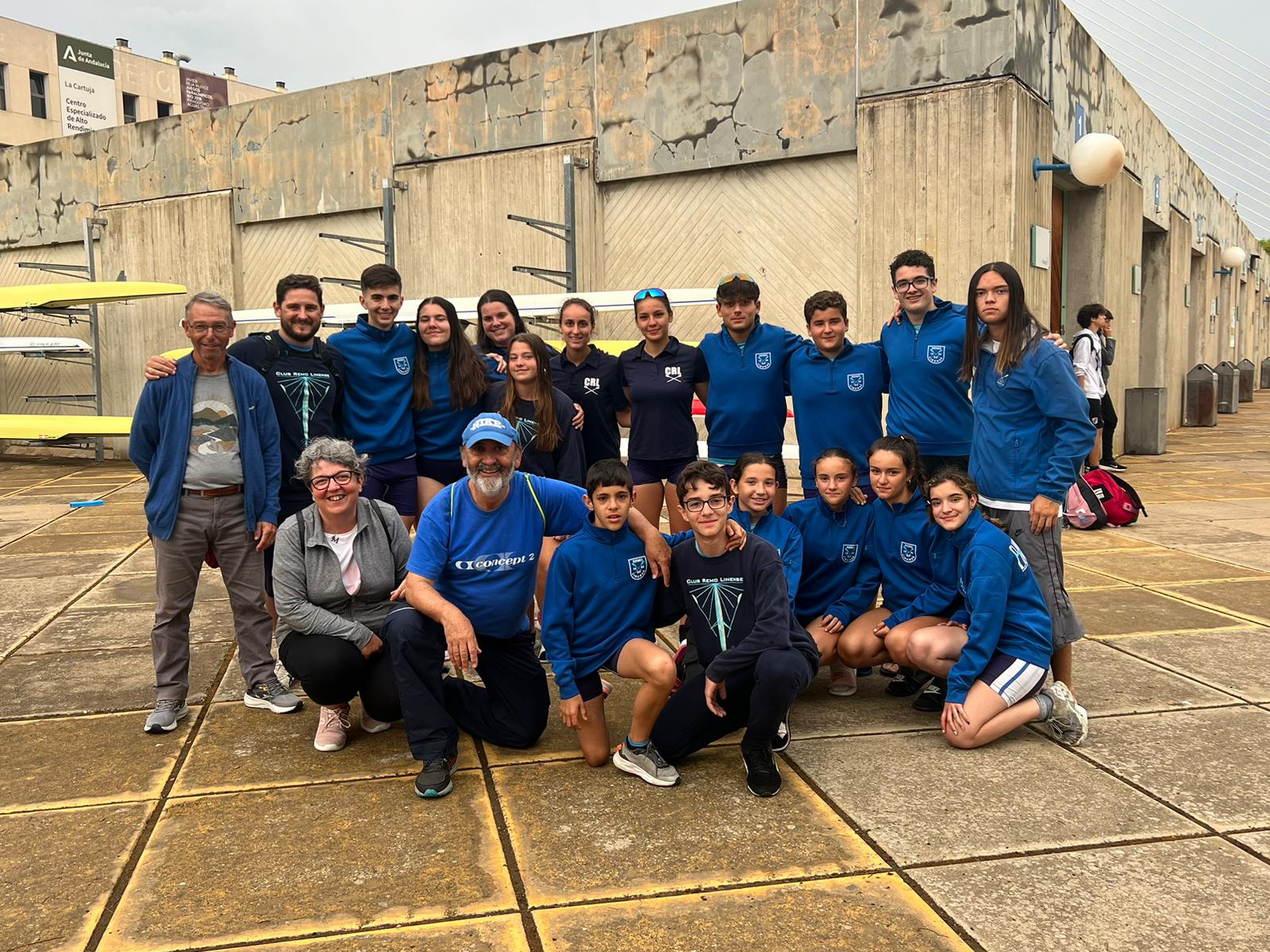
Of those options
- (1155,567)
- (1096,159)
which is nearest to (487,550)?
(1155,567)

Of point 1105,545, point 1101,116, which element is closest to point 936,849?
point 1105,545

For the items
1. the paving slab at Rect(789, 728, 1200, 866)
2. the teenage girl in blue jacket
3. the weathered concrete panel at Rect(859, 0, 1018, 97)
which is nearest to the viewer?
the paving slab at Rect(789, 728, 1200, 866)

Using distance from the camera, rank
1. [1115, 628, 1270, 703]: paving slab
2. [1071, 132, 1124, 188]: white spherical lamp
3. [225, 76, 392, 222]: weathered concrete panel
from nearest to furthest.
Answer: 1. [1115, 628, 1270, 703]: paving slab
2. [1071, 132, 1124, 188]: white spherical lamp
3. [225, 76, 392, 222]: weathered concrete panel

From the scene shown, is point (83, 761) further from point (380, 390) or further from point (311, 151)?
point (311, 151)

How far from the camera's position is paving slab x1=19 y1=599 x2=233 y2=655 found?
5.50 metres

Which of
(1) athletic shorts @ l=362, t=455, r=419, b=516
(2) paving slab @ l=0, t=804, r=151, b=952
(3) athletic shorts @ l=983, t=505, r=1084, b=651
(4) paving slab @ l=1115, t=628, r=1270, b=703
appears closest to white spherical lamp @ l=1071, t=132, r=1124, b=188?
(4) paving slab @ l=1115, t=628, r=1270, b=703

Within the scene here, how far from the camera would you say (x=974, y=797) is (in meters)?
3.33

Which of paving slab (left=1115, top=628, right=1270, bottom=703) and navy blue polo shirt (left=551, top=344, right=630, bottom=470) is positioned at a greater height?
navy blue polo shirt (left=551, top=344, right=630, bottom=470)

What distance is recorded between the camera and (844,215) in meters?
11.4

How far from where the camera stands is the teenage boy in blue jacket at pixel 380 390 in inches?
191

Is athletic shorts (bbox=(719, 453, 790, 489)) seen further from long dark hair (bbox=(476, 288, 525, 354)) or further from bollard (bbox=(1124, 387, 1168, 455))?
bollard (bbox=(1124, 387, 1168, 455))

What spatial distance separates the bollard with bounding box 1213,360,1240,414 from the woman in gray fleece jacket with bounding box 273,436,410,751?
971 inches

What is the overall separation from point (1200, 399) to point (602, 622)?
19.9 meters

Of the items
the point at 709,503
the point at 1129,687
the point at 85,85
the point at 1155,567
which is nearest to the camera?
the point at 709,503
